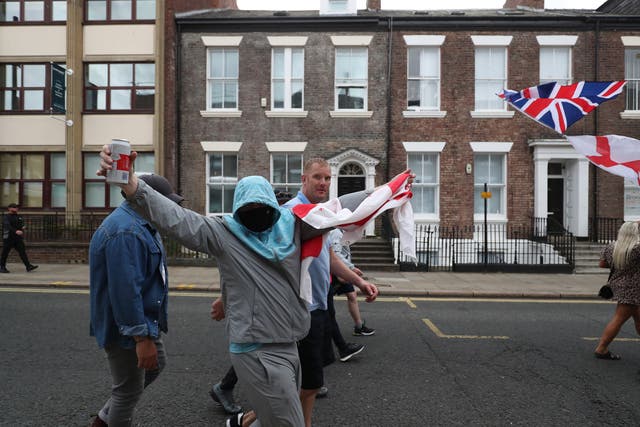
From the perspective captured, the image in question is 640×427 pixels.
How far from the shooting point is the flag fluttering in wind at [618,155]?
536 cm

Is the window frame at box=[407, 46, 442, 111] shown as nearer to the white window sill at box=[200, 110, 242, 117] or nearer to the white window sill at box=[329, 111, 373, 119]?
the white window sill at box=[329, 111, 373, 119]

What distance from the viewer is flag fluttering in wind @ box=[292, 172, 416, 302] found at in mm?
2443

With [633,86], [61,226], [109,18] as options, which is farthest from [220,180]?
[633,86]

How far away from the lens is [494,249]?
15.2 m

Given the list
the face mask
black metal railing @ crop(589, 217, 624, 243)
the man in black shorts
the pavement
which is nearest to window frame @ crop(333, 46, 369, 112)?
the pavement

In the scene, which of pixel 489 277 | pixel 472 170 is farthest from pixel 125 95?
pixel 489 277

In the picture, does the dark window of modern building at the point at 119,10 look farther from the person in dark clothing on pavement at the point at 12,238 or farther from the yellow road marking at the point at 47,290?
the yellow road marking at the point at 47,290

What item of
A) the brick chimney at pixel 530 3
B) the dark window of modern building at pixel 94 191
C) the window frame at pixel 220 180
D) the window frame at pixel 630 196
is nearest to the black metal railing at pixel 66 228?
the dark window of modern building at pixel 94 191

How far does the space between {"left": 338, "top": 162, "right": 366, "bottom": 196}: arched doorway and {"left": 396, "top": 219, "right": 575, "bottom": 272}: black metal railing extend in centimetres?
268

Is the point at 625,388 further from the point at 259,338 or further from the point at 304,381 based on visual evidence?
the point at 259,338

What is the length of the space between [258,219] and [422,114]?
14.6 metres

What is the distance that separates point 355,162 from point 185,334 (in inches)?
432

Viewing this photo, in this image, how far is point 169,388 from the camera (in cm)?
428

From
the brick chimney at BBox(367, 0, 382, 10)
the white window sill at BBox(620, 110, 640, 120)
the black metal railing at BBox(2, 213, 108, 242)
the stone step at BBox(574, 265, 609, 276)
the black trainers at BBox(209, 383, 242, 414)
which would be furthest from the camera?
the brick chimney at BBox(367, 0, 382, 10)
